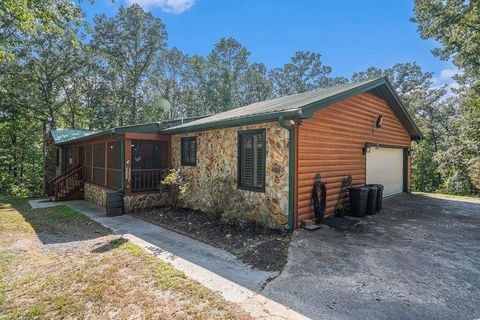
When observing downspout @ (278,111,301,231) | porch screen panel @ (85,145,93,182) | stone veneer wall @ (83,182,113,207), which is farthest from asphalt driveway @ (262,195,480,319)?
porch screen panel @ (85,145,93,182)

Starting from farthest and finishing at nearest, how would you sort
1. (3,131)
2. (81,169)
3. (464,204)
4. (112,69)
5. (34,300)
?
(112,69), (3,131), (81,169), (464,204), (34,300)

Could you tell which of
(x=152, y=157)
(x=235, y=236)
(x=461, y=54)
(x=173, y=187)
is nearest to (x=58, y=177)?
(x=152, y=157)

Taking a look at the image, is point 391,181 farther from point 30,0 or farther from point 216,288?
point 30,0

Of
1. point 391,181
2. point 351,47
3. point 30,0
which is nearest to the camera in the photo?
point 30,0

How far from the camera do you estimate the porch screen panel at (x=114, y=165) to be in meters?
9.64

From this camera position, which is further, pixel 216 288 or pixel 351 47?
pixel 351 47

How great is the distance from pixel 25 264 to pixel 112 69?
22269 millimetres

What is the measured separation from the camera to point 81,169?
13.2m

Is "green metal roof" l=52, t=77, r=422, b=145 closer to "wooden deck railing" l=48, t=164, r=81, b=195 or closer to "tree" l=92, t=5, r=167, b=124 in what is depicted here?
"wooden deck railing" l=48, t=164, r=81, b=195

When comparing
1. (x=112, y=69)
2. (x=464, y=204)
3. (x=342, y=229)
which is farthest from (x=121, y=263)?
(x=112, y=69)

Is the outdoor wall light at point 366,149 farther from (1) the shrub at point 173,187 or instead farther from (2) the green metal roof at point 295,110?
(1) the shrub at point 173,187

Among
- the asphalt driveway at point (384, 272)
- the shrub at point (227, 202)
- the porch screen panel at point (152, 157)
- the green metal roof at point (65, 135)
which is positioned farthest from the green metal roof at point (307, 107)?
the green metal roof at point (65, 135)

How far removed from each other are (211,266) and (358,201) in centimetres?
482

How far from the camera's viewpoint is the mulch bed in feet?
15.4
